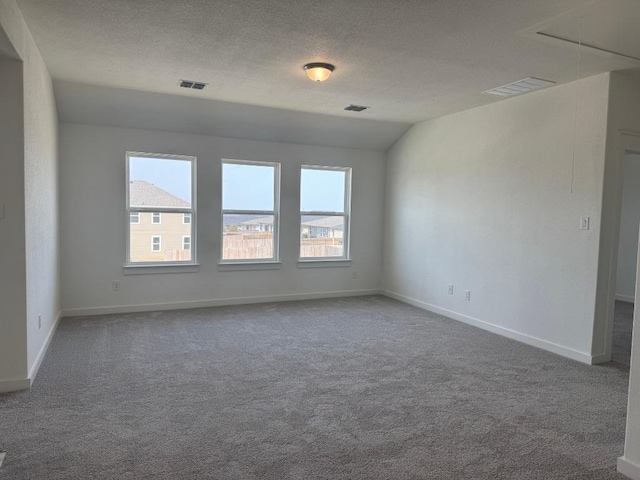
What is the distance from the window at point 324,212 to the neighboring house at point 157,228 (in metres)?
1.71

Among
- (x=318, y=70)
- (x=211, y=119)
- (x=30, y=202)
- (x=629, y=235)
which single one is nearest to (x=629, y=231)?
(x=629, y=235)

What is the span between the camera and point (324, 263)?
6688mm

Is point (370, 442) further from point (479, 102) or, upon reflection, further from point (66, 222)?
point (66, 222)

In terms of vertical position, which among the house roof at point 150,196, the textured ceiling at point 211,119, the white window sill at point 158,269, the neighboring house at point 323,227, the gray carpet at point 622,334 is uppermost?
the textured ceiling at point 211,119

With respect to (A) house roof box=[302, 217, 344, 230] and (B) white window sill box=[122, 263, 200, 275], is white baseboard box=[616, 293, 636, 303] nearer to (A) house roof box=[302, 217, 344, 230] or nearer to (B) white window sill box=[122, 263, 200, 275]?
(A) house roof box=[302, 217, 344, 230]

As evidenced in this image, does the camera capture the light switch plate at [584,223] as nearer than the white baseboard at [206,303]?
Yes

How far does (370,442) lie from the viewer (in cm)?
253

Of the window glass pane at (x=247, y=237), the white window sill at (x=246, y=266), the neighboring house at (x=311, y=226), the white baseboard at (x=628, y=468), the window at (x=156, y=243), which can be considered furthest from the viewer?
the neighboring house at (x=311, y=226)

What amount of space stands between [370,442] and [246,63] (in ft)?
10.1

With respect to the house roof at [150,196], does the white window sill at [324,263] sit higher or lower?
lower

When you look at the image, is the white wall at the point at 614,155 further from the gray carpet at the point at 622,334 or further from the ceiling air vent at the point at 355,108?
the ceiling air vent at the point at 355,108

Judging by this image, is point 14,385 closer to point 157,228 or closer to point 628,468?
point 157,228

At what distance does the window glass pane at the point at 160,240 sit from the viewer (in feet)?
18.5

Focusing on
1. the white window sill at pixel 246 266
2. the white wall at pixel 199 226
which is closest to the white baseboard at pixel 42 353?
the white wall at pixel 199 226
